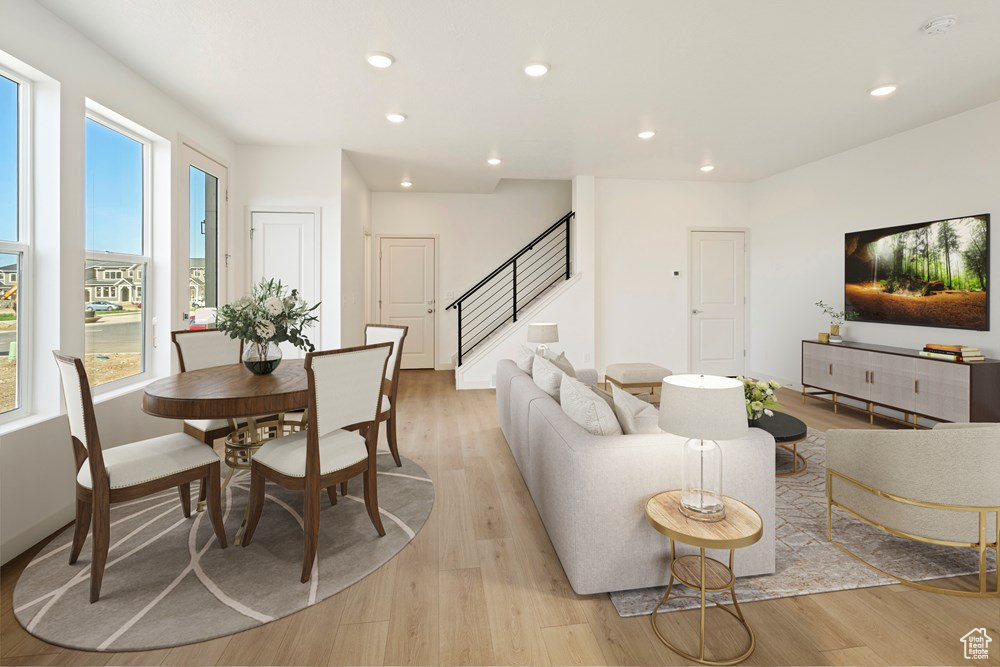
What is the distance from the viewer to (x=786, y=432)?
3199mm

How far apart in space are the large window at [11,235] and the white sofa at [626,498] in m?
2.82

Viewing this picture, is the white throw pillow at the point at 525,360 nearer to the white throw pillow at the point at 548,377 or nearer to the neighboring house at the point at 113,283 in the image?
the white throw pillow at the point at 548,377

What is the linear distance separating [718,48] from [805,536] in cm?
282

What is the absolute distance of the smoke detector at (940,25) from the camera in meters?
2.64

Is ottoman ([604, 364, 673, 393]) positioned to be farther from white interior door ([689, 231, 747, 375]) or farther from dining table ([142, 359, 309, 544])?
dining table ([142, 359, 309, 544])

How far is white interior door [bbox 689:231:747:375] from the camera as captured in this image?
6.66 meters

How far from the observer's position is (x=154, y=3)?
8.28 ft

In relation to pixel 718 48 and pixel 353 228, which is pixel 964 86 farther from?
pixel 353 228

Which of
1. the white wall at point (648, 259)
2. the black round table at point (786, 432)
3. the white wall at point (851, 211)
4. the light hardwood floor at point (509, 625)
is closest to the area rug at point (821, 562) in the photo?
the light hardwood floor at point (509, 625)

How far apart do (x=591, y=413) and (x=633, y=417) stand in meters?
0.19

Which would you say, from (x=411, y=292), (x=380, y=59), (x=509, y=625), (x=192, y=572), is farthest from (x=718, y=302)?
(x=192, y=572)

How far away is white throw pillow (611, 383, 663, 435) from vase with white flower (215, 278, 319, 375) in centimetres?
157

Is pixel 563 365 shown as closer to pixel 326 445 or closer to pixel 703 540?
pixel 326 445

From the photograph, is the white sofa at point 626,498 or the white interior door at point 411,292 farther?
the white interior door at point 411,292
